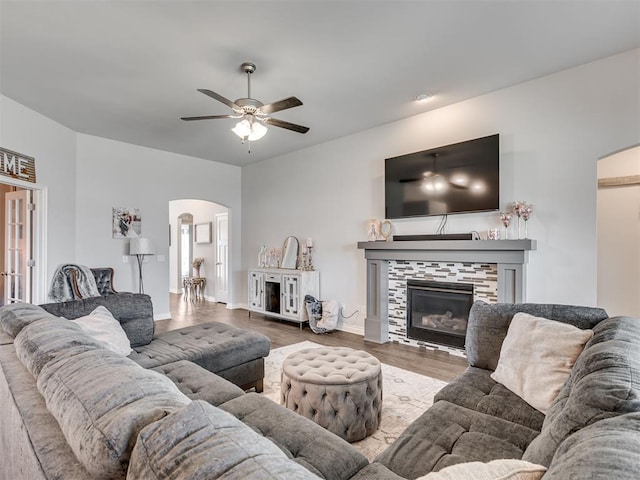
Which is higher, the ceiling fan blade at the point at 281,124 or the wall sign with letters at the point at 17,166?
the ceiling fan blade at the point at 281,124

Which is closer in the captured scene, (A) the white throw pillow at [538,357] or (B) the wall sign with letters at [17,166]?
(A) the white throw pillow at [538,357]

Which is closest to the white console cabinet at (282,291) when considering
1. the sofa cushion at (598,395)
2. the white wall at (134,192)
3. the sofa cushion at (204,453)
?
the white wall at (134,192)

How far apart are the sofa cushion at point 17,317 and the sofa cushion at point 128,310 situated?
613 mm

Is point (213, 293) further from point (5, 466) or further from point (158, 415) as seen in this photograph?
point (158, 415)

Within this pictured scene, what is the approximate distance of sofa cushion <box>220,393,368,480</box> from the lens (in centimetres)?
125

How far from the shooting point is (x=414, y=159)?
4.31 m

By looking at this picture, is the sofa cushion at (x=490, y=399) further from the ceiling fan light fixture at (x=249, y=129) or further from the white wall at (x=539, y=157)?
the ceiling fan light fixture at (x=249, y=129)

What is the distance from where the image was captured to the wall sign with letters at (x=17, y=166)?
3.75m

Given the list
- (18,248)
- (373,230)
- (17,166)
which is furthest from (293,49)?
(18,248)

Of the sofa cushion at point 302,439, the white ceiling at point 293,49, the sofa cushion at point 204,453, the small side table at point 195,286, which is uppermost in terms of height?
the white ceiling at point 293,49

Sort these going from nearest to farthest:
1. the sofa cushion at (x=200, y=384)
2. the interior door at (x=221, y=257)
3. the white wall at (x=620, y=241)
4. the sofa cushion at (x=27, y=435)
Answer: the sofa cushion at (x=27, y=435) → the sofa cushion at (x=200, y=384) → the white wall at (x=620, y=241) → the interior door at (x=221, y=257)

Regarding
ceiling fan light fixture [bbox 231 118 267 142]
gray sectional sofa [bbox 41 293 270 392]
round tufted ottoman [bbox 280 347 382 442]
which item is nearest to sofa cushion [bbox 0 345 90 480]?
gray sectional sofa [bbox 41 293 270 392]

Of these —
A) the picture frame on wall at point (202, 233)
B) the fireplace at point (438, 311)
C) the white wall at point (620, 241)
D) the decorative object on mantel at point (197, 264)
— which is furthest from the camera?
the decorative object on mantel at point (197, 264)

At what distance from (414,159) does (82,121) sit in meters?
4.40
